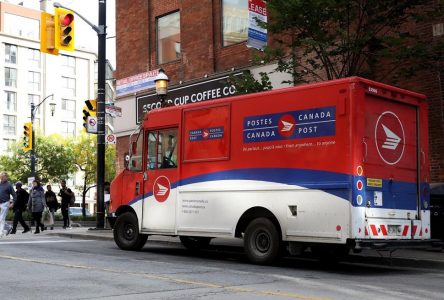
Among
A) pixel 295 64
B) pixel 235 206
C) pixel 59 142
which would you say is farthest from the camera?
pixel 59 142

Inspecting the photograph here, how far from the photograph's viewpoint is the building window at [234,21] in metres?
19.2

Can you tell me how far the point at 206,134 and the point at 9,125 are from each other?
6935cm

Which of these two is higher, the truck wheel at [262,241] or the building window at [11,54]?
the building window at [11,54]

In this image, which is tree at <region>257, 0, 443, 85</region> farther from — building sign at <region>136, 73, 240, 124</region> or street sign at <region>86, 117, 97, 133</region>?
street sign at <region>86, 117, 97, 133</region>

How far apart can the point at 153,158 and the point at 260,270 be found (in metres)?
3.97

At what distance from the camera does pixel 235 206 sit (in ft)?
35.1

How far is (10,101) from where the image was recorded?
75438 mm

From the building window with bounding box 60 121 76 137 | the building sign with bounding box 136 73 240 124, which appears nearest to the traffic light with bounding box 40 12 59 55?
the building sign with bounding box 136 73 240 124

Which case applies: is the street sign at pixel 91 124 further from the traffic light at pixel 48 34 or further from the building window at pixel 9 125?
the building window at pixel 9 125

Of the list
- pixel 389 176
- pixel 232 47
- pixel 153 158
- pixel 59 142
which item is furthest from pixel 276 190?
pixel 59 142

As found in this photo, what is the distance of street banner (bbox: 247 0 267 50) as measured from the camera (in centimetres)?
1510

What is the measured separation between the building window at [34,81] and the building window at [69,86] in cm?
414

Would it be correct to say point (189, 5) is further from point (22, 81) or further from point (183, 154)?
point (22, 81)

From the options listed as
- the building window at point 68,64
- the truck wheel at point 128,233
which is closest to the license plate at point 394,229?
the truck wheel at point 128,233
